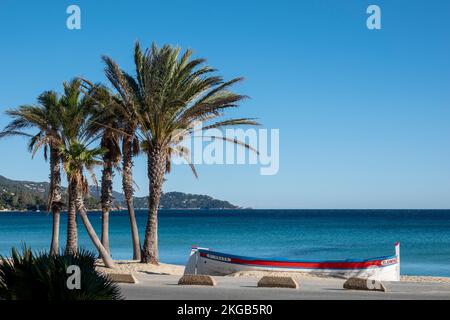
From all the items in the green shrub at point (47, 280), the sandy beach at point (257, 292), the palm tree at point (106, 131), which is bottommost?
the sandy beach at point (257, 292)

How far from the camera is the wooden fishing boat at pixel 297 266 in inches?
1028

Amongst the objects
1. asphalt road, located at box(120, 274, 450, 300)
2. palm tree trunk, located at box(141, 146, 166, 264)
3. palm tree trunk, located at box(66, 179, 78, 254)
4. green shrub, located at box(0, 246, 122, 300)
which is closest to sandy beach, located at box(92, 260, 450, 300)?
asphalt road, located at box(120, 274, 450, 300)

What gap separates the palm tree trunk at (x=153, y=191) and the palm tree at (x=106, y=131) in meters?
1.93

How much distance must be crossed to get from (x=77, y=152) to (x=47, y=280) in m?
16.1

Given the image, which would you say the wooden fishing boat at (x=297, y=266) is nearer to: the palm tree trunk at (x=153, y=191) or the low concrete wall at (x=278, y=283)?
the palm tree trunk at (x=153, y=191)

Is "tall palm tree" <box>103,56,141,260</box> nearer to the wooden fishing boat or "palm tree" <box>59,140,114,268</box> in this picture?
"palm tree" <box>59,140,114,268</box>

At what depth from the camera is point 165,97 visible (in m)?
26.7

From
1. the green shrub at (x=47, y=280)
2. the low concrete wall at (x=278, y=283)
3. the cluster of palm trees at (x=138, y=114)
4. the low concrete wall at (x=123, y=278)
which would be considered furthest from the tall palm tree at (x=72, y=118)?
the green shrub at (x=47, y=280)

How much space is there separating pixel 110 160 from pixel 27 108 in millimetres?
4849

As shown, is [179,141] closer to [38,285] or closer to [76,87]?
[76,87]

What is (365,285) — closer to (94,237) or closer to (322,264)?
(322,264)

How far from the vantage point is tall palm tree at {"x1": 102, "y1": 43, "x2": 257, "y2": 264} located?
26734 millimetres

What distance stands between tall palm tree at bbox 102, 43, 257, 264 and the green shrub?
50.0 ft

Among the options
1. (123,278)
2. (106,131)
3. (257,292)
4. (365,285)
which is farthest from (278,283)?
(106,131)
